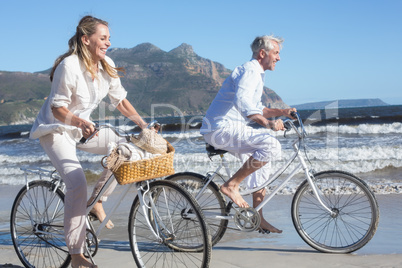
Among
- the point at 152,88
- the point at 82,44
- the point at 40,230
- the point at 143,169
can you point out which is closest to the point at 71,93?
the point at 82,44

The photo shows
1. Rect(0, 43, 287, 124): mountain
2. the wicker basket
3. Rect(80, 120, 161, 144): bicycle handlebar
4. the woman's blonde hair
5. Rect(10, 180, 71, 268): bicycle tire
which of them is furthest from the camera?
Rect(0, 43, 287, 124): mountain

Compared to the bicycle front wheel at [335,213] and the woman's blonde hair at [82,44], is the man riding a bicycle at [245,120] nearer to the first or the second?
the bicycle front wheel at [335,213]

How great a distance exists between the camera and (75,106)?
2.93m

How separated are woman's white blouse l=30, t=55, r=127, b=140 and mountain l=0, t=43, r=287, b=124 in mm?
84299

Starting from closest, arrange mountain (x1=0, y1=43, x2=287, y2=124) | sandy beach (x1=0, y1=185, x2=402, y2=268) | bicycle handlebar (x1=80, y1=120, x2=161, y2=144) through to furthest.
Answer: bicycle handlebar (x1=80, y1=120, x2=161, y2=144) < sandy beach (x1=0, y1=185, x2=402, y2=268) < mountain (x1=0, y1=43, x2=287, y2=124)

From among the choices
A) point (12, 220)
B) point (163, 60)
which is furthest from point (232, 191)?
point (163, 60)

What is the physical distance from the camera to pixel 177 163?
12164 mm

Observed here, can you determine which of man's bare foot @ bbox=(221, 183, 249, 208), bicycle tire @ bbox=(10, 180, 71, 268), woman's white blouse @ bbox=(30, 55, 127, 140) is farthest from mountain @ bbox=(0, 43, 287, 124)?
woman's white blouse @ bbox=(30, 55, 127, 140)

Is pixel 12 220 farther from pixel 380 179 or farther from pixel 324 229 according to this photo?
pixel 380 179

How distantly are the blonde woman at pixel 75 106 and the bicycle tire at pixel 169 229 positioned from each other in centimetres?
38

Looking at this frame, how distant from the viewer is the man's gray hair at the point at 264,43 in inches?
141

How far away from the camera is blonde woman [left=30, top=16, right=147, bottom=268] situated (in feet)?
9.26

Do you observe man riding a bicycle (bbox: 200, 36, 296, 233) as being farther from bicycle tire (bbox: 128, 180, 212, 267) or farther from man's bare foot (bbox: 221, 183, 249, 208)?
bicycle tire (bbox: 128, 180, 212, 267)

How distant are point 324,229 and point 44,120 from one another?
2695 millimetres
